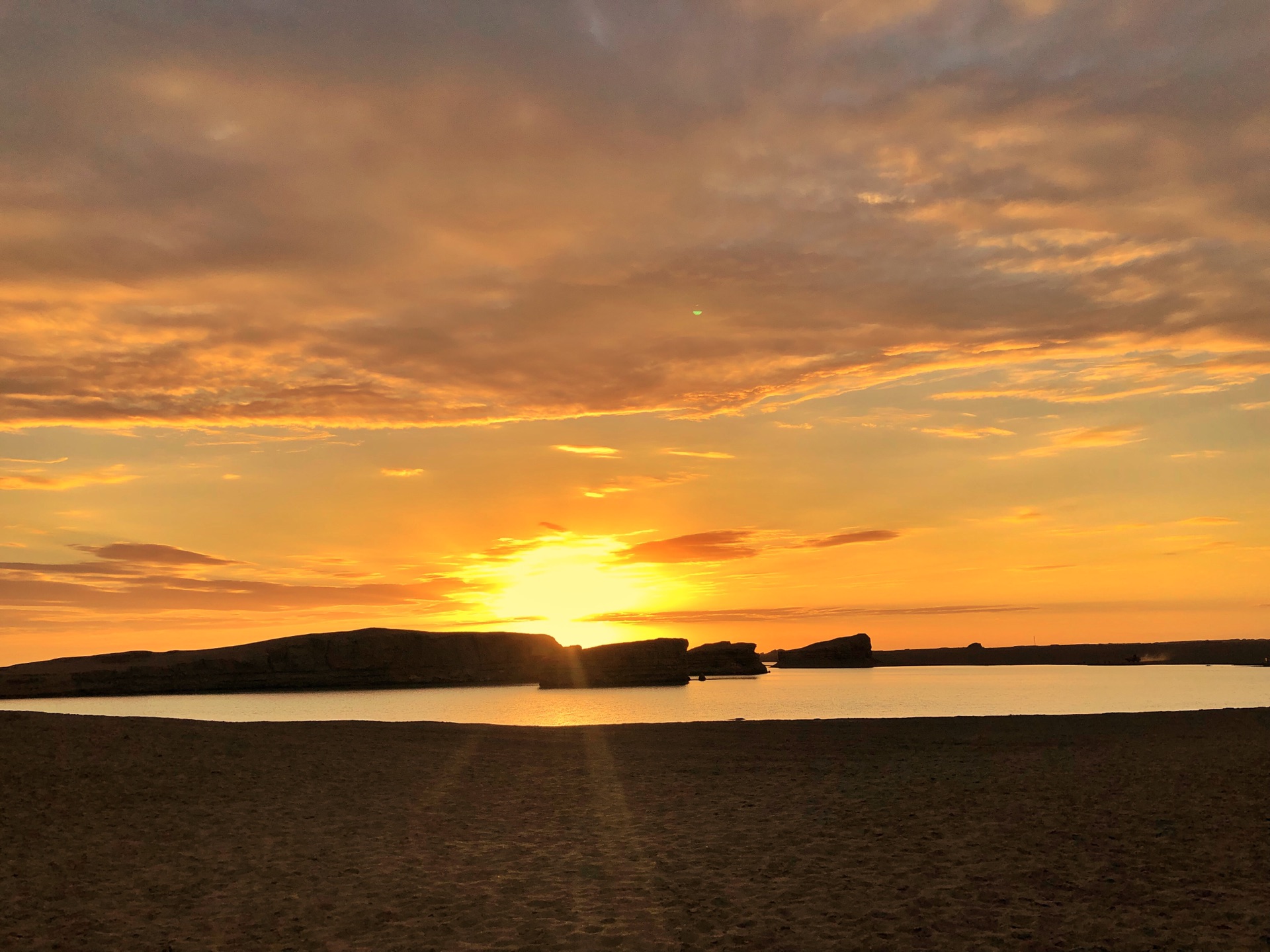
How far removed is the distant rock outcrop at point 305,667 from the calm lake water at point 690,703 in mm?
6185

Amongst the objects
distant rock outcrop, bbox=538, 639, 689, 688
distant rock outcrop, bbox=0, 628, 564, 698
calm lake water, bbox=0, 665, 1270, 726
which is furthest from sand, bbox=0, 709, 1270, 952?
distant rock outcrop, bbox=0, 628, 564, 698

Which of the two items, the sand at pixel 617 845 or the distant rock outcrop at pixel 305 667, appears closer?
the sand at pixel 617 845

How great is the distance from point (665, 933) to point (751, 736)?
22.1 meters

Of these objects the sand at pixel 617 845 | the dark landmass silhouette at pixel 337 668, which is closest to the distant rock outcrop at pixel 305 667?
the dark landmass silhouette at pixel 337 668

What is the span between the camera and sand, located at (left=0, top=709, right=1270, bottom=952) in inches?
402

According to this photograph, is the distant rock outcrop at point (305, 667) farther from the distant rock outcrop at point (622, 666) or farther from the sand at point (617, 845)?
the sand at point (617, 845)

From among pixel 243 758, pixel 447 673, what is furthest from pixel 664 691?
pixel 243 758

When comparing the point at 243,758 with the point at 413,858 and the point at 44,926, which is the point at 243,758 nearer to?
the point at 413,858

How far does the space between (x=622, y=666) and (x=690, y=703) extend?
6938cm

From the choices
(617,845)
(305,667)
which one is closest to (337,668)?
(305,667)

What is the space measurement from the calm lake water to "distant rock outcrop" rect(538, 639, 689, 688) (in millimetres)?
8399

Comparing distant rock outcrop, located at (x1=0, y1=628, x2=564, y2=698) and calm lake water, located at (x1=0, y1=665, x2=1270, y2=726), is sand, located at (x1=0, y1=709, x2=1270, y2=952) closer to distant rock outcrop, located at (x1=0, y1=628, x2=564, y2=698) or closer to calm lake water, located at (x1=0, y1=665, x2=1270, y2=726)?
calm lake water, located at (x1=0, y1=665, x2=1270, y2=726)

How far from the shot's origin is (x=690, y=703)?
298 ft

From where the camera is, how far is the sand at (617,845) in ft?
33.5
